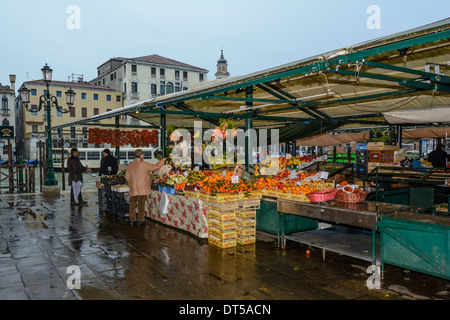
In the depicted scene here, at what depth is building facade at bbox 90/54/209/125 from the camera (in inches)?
2306

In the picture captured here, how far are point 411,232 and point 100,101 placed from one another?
59.3 metres

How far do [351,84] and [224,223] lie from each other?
13.2 ft

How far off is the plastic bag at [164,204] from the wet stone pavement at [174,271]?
507 millimetres

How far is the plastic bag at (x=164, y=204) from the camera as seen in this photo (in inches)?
327

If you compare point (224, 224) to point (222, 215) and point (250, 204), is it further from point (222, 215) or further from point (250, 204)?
point (250, 204)

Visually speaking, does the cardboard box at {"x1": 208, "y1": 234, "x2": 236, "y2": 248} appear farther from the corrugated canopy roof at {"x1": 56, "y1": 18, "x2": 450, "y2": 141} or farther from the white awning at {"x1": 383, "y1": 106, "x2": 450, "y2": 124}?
the white awning at {"x1": 383, "y1": 106, "x2": 450, "y2": 124}

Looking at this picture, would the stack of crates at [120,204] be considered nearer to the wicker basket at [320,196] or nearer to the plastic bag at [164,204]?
the plastic bag at [164,204]

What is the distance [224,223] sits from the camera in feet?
21.9

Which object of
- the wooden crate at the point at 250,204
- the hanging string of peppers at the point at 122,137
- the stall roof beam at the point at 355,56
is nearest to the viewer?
the stall roof beam at the point at 355,56

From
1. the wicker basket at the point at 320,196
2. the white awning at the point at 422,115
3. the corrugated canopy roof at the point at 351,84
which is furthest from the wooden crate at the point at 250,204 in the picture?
the white awning at the point at 422,115

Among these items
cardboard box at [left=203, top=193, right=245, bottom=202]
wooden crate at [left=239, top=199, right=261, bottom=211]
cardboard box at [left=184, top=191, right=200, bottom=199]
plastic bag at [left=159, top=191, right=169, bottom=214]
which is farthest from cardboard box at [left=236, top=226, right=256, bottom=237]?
plastic bag at [left=159, top=191, right=169, bottom=214]

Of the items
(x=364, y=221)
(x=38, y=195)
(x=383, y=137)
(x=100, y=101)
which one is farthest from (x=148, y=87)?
(x=364, y=221)

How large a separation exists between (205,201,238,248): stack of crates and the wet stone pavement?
0.20 m

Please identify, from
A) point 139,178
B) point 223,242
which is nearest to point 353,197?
point 223,242
